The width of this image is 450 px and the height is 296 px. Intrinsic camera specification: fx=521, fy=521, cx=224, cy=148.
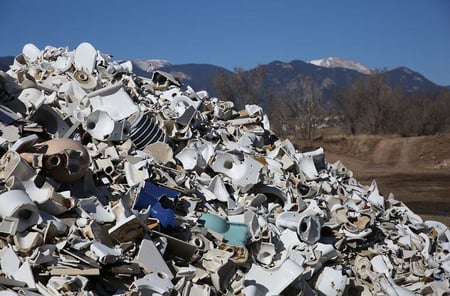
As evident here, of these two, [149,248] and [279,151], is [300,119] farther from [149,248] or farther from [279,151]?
[149,248]

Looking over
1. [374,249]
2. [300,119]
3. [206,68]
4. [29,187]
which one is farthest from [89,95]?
[206,68]

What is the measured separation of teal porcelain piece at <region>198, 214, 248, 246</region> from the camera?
5.00m

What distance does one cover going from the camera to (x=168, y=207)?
508cm

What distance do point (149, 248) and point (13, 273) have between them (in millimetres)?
1030

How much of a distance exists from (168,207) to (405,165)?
2348 centimetres

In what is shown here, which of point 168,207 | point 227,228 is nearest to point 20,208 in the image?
point 168,207

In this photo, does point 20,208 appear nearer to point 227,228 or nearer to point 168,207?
point 168,207

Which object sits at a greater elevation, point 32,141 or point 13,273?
point 32,141

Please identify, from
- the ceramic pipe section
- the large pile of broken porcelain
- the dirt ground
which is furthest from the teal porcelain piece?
the dirt ground

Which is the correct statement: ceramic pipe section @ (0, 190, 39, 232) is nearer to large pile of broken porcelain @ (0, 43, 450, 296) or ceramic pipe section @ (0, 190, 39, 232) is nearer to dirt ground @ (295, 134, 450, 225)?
large pile of broken porcelain @ (0, 43, 450, 296)

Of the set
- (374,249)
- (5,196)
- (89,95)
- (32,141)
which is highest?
(89,95)

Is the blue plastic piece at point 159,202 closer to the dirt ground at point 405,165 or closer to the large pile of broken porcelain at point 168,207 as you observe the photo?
the large pile of broken porcelain at point 168,207

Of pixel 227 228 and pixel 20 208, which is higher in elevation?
pixel 20 208

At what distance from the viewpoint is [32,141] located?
4680 millimetres
